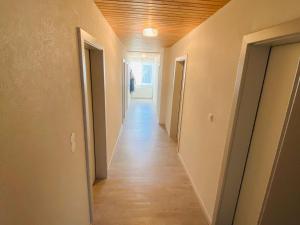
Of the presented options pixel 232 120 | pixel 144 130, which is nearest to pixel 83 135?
pixel 232 120

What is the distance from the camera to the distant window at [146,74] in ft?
32.3

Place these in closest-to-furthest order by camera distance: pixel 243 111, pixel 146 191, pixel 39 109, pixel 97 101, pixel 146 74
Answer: pixel 39 109 < pixel 243 111 < pixel 97 101 < pixel 146 191 < pixel 146 74

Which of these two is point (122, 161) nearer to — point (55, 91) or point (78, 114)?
point (78, 114)

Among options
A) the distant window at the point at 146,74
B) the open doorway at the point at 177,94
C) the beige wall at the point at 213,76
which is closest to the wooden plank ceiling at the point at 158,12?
the beige wall at the point at 213,76

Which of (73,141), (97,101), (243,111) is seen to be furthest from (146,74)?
(73,141)

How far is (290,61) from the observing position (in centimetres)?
108

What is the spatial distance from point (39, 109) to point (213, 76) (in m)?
1.70

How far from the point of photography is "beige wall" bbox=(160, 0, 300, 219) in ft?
3.94

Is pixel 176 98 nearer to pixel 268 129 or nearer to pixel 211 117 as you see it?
pixel 211 117

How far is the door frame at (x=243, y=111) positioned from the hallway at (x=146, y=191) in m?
0.56

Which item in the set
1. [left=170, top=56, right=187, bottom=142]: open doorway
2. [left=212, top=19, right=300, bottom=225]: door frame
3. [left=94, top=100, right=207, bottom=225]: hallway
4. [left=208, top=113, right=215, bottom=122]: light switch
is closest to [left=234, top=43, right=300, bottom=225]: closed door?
[left=212, top=19, right=300, bottom=225]: door frame

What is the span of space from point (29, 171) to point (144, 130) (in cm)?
393

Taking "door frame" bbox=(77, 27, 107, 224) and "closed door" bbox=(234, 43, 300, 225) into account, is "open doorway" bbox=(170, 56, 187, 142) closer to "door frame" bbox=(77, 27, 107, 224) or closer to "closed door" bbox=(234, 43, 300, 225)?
"door frame" bbox=(77, 27, 107, 224)

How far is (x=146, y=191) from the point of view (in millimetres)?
2346
